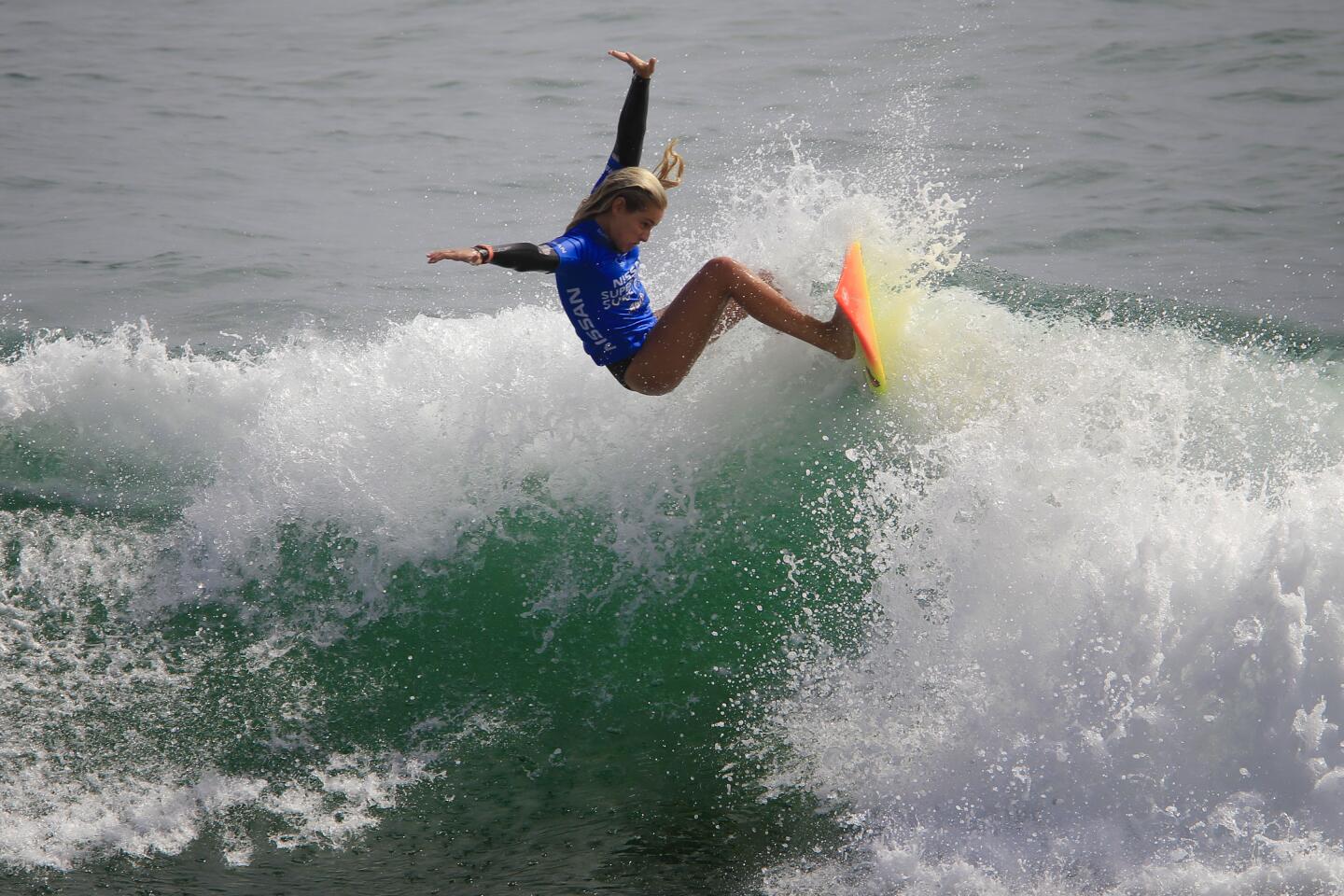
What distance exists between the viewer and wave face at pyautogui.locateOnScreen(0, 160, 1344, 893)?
3953mm

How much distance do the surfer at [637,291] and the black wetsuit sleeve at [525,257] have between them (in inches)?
4.7

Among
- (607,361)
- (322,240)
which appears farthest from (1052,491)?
(322,240)

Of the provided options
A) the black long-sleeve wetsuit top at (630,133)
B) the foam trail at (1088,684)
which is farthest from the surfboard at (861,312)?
the black long-sleeve wetsuit top at (630,133)

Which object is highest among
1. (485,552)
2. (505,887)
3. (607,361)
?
(607,361)

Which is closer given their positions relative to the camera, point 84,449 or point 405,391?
point 405,391

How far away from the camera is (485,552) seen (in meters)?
5.64

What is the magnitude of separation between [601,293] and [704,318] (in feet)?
1.55

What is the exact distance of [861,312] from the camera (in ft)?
17.9

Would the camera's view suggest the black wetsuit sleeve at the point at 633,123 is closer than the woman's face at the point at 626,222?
No

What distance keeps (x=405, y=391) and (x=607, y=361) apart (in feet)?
5.11

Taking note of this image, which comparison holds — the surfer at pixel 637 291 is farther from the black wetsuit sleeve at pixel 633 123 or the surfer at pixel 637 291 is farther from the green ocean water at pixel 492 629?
the green ocean water at pixel 492 629

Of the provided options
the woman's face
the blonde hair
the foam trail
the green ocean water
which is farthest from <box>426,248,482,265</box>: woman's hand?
the foam trail

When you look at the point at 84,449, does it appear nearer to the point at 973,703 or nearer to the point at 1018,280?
the point at 973,703

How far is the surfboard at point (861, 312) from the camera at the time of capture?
5.36 metres
